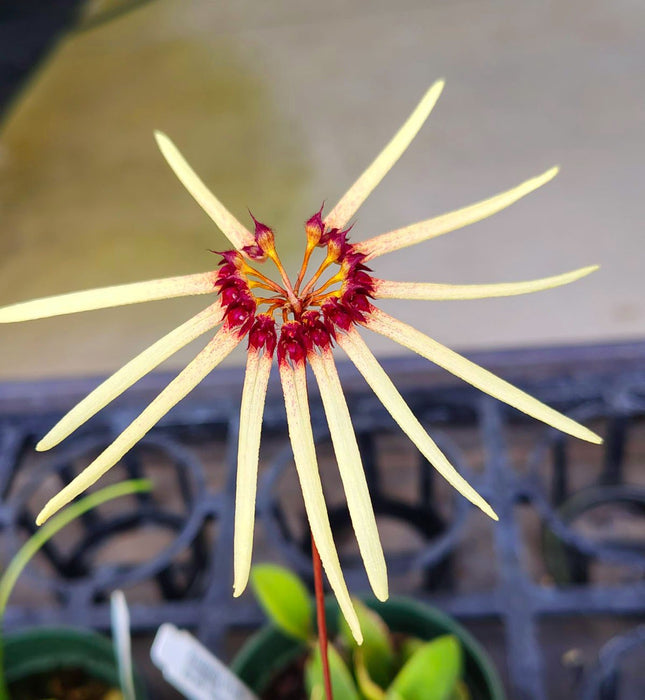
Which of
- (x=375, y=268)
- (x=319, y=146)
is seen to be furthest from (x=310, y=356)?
(x=319, y=146)

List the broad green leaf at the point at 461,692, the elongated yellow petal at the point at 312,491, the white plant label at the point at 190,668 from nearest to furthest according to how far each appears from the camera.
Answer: the elongated yellow petal at the point at 312,491 < the white plant label at the point at 190,668 < the broad green leaf at the point at 461,692

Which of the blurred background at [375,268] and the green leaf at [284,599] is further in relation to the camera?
the blurred background at [375,268]

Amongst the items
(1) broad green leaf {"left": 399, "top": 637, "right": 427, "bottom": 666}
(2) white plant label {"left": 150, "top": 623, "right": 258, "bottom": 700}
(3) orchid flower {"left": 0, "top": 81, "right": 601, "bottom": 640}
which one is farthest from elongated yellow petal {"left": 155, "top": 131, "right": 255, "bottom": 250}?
(1) broad green leaf {"left": 399, "top": 637, "right": 427, "bottom": 666}

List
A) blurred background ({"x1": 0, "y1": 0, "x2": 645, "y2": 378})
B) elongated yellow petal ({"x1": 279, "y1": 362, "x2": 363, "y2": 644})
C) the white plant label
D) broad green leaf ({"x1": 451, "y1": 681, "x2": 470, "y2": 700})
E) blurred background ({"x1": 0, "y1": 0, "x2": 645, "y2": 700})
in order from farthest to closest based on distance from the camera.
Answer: blurred background ({"x1": 0, "y1": 0, "x2": 645, "y2": 378}) → blurred background ({"x1": 0, "y1": 0, "x2": 645, "y2": 700}) → broad green leaf ({"x1": 451, "y1": 681, "x2": 470, "y2": 700}) → the white plant label → elongated yellow petal ({"x1": 279, "y1": 362, "x2": 363, "y2": 644})

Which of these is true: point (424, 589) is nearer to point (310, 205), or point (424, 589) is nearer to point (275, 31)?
point (310, 205)

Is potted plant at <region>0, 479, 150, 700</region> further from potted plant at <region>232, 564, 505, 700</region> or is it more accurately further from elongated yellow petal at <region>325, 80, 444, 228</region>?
elongated yellow petal at <region>325, 80, 444, 228</region>

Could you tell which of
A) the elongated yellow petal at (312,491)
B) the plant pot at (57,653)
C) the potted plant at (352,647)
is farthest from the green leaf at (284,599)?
the elongated yellow petal at (312,491)

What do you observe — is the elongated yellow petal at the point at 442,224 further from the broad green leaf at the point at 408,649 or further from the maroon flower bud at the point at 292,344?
the broad green leaf at the point at 408,649

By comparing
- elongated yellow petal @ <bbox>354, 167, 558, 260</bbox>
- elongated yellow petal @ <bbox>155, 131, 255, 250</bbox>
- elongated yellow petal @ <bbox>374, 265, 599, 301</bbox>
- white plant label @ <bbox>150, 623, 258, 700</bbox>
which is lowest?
white plant label @ <bbox>150, 623, 258, 700</bbox>
